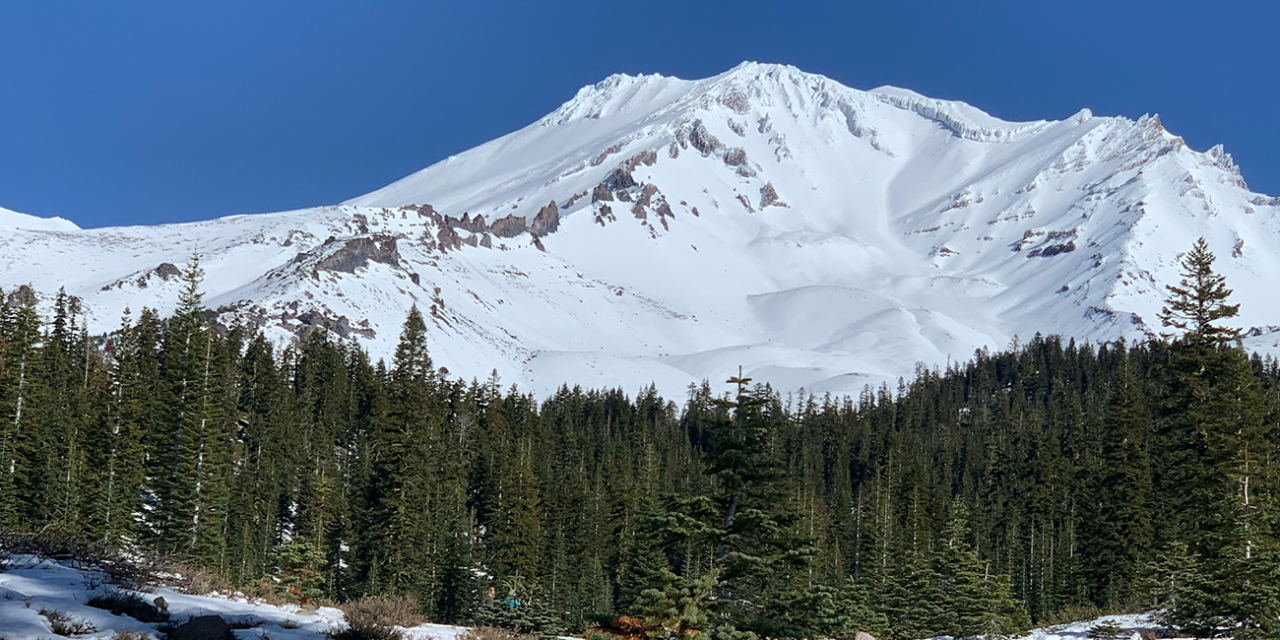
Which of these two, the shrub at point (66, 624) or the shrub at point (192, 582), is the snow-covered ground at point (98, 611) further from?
the shrub at point (192, 582)

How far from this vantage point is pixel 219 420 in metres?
52.3

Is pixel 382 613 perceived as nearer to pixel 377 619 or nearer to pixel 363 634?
pixel 377 619

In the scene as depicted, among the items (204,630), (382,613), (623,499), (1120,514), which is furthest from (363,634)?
(623,499)

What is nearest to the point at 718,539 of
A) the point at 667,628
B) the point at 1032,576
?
the point at 667,628

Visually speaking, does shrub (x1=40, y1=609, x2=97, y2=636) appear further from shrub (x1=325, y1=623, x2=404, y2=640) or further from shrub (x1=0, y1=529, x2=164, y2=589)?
shrub (x1=325, y1=623, x2=404, y2=640)

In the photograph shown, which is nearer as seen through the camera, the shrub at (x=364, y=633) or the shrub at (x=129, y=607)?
the shrub at (x=129, y=607)

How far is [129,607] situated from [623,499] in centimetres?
7595

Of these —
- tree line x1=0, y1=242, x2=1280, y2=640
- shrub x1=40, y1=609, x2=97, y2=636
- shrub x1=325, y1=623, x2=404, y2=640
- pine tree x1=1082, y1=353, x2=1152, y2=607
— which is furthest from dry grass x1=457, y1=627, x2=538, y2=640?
pine tree x1=1082, y1=353, x2=1152, y2=607

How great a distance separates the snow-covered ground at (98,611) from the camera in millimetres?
10305

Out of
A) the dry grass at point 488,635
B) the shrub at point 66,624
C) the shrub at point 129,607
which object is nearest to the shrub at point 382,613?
the dry grass at point 488,635

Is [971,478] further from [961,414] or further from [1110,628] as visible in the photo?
[1110,628]

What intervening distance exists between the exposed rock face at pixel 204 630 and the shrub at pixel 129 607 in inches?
19.2

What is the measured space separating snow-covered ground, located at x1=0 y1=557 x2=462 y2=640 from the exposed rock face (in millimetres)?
234

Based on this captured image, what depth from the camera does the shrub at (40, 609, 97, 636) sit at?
33.2ft
